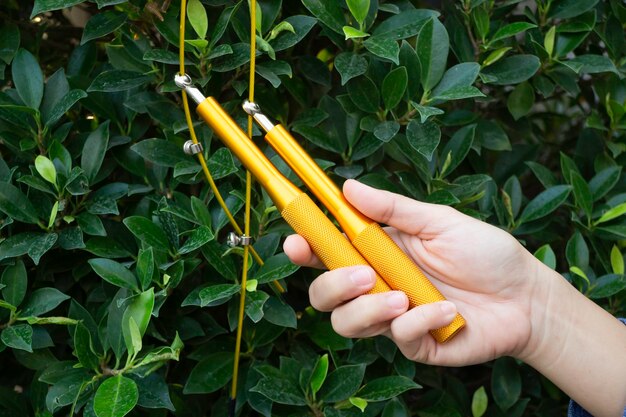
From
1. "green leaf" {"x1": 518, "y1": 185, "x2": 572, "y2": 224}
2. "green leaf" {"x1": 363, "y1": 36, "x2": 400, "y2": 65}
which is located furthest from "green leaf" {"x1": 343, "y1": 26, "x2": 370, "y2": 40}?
"green leaf" {"x1": 518, "y1": 185, "x2": 572, "y2": 224}

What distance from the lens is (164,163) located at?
873 mm

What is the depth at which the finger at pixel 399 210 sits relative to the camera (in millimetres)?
765

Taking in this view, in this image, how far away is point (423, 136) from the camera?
0.86m

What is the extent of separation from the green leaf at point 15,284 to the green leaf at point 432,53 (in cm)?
50

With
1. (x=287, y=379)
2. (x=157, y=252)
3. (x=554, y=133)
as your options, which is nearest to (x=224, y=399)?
(x=287, y=379)

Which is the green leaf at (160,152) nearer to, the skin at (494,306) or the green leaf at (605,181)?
the skin at (494,306)

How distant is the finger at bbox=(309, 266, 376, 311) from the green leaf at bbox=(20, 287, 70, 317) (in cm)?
29

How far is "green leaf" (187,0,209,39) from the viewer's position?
83cm

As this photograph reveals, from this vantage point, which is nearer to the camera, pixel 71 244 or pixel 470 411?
pixel 71 244

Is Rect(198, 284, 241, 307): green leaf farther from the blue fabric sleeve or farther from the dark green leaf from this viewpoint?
the blue fabric sleeve

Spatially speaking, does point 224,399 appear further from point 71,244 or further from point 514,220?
point 514,220

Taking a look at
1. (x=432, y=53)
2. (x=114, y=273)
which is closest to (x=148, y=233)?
(x=114, y=273)

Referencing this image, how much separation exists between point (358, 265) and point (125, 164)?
0.35 meters

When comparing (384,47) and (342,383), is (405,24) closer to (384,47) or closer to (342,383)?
(384,47)
